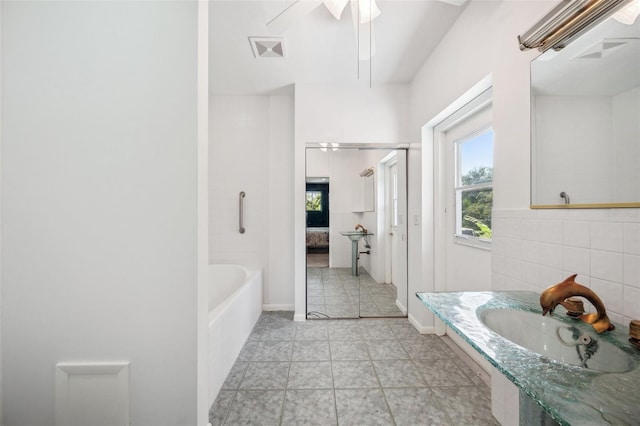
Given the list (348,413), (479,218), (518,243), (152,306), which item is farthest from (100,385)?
(479,218)

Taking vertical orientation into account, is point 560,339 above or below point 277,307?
above

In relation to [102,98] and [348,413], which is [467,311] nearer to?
[348,413]

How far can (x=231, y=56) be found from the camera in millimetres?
2311

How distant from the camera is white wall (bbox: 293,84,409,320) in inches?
107

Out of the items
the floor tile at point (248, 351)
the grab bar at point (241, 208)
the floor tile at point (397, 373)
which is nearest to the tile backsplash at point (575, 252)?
the floor tile at point (397, 373)

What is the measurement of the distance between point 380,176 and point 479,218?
123cm

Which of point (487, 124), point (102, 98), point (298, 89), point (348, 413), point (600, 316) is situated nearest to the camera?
point (600, 316)

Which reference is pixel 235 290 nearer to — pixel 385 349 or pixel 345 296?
pixel 345 296

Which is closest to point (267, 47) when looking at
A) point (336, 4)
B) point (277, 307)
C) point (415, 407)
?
point (336, 4)

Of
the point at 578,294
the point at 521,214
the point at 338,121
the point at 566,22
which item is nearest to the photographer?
the point at 578,294

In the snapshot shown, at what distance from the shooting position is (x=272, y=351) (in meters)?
2.10

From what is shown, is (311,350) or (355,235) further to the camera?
(355,235)

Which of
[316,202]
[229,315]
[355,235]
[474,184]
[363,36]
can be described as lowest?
[229,315]

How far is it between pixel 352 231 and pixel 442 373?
60.3 inches
